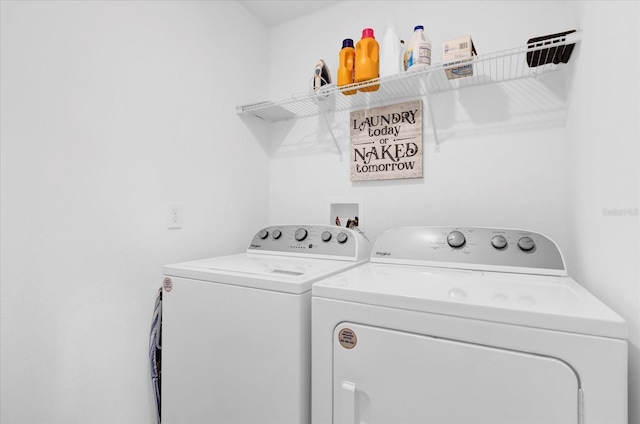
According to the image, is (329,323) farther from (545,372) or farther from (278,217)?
(278,217)

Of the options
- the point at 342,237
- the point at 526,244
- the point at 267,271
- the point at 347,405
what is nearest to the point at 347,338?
the point at 347,405

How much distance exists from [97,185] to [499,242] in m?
1.57

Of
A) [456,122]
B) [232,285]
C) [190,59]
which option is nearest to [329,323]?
[232,285]

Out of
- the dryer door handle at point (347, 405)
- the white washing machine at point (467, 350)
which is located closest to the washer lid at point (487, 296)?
the white washing machine at point (467, 350)

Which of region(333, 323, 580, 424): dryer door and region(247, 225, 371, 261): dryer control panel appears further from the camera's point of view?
region(247, 225, 371, 261): dryer control panel

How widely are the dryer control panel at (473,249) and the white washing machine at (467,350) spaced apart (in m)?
0.01

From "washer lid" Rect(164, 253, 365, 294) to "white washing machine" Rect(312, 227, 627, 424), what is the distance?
92mm

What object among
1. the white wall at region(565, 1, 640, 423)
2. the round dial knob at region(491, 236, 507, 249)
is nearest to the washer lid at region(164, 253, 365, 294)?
the round dial knob at region(491, 236, 507, 249)

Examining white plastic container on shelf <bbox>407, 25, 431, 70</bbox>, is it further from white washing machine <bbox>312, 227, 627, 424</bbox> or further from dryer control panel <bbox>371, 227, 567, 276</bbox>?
white washing machine <bbox>312, 227, 627, 424</bbox>

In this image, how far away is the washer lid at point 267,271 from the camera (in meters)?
1.04

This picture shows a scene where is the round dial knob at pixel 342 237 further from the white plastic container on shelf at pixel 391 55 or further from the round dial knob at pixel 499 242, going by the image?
the white plastic container on shelf at pixel 391 55

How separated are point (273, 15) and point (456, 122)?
136 centimetres

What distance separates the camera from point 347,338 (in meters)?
0.92

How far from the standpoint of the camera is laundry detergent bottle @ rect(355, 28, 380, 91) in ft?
5.27
